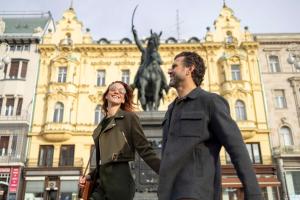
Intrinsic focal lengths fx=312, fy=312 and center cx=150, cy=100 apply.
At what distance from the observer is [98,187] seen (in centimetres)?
311

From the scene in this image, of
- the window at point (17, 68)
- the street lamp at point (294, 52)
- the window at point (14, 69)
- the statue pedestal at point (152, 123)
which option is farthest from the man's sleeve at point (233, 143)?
the window at point (14, 69)

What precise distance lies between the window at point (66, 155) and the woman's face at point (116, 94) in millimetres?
22926

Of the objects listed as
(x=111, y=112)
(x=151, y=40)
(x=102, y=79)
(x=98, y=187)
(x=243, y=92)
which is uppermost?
(x=102, y=79)

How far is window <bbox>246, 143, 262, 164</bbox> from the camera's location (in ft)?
82.8

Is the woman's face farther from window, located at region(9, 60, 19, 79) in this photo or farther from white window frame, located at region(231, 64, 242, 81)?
window, located at region(9, 60, 19, 79)

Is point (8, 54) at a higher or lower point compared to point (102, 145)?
higher

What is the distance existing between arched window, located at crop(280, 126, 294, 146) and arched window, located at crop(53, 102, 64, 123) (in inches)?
736

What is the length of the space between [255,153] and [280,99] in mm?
5720

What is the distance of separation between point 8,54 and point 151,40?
2322cm

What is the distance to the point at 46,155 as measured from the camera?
25.5m

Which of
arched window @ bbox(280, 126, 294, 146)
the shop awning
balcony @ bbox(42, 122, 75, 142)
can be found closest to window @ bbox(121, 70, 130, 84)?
→ balcony @ bbox(42, 122, 75, 142)

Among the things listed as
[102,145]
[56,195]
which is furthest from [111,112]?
[56,195]

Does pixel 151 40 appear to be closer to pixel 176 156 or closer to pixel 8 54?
pixel 176 156

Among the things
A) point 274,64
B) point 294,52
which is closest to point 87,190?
point 274,64
